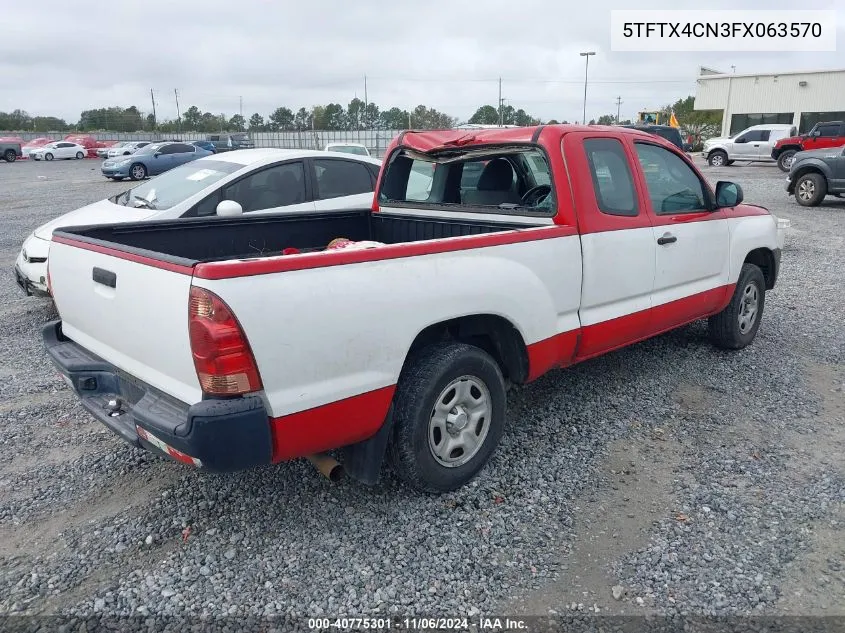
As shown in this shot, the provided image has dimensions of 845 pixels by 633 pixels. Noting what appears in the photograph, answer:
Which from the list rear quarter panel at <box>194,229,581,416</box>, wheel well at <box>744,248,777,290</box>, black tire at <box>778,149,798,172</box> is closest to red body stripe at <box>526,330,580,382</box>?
rear quarter panel at <box>194,229,581,416</box>

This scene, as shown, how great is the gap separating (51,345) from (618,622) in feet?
10.3

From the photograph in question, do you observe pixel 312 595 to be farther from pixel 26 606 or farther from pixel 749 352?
pixel 749 352

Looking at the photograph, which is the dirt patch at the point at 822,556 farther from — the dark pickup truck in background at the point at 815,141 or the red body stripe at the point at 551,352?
the dark pickup truck in background at the point at 815,141

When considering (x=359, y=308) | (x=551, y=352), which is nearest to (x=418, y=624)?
(x=359, y=308)

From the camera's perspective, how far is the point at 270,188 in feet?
22.4

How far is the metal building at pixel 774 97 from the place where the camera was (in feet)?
137

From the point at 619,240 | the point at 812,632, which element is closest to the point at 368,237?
the point at 619,240

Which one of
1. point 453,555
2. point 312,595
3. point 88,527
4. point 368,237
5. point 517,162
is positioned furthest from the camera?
point 368,237

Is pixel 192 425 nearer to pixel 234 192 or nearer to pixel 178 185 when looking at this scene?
pixel 234 192

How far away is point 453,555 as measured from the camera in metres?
2.97

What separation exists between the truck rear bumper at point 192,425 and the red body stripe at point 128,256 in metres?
0.52

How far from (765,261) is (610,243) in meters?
2.60

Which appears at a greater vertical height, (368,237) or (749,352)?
(368,237)

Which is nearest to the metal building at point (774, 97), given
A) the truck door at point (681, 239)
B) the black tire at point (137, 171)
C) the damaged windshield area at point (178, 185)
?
the black tire at point (137, 171)
